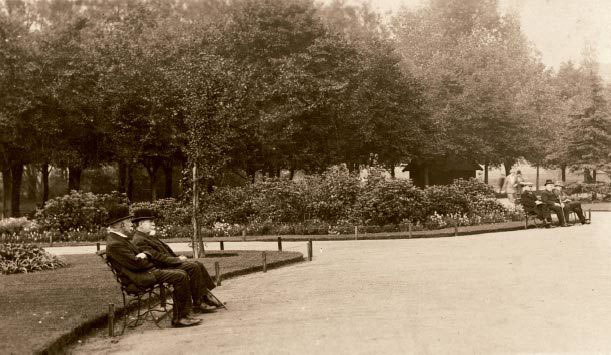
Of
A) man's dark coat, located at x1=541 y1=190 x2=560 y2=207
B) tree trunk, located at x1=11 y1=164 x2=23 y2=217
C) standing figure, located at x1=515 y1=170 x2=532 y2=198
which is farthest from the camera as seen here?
tree trunk, located at x1=11 y1=164 x2=23 y2=217

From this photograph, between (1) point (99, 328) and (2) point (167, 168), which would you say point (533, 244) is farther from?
(2) point (167, 168)

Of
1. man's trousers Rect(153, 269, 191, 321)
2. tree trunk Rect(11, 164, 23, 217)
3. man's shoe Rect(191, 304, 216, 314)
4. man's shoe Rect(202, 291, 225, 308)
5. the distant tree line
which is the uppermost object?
the distant tree line

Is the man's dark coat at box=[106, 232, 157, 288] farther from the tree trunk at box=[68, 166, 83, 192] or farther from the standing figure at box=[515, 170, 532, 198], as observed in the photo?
the tree trunk at box=[68, 166, 83, 192]

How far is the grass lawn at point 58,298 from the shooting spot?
835 centimetres

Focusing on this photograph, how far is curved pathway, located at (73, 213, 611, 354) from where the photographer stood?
25.2ft

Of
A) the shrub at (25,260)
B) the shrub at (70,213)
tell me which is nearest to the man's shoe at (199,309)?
the shrub at (25,260)

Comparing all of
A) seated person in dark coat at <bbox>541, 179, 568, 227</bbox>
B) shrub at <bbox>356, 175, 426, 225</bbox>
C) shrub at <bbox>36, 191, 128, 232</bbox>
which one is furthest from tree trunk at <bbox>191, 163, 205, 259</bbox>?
seated person in dark coat at <bbox>541, 179, 568, 227</bbox>

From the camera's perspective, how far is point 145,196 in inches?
1865

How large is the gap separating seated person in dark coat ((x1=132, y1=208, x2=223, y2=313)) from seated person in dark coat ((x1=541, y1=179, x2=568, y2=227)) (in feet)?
54.5

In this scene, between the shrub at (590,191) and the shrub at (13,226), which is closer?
the shrub at (13,226)

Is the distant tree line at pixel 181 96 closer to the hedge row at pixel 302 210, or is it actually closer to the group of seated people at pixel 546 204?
the hedge row at pixel 302 210

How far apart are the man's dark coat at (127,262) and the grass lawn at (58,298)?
0.77 meters

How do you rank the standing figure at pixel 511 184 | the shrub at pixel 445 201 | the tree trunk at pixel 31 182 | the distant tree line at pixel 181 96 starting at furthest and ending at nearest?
1. the tree trunk at pixel 31 182
2. the distant tree line at pixel 181 96
3. the standing figure at pixel 511 184
4. the shrub at pixel 445 201

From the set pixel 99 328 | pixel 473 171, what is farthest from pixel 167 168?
pixel 99 328
